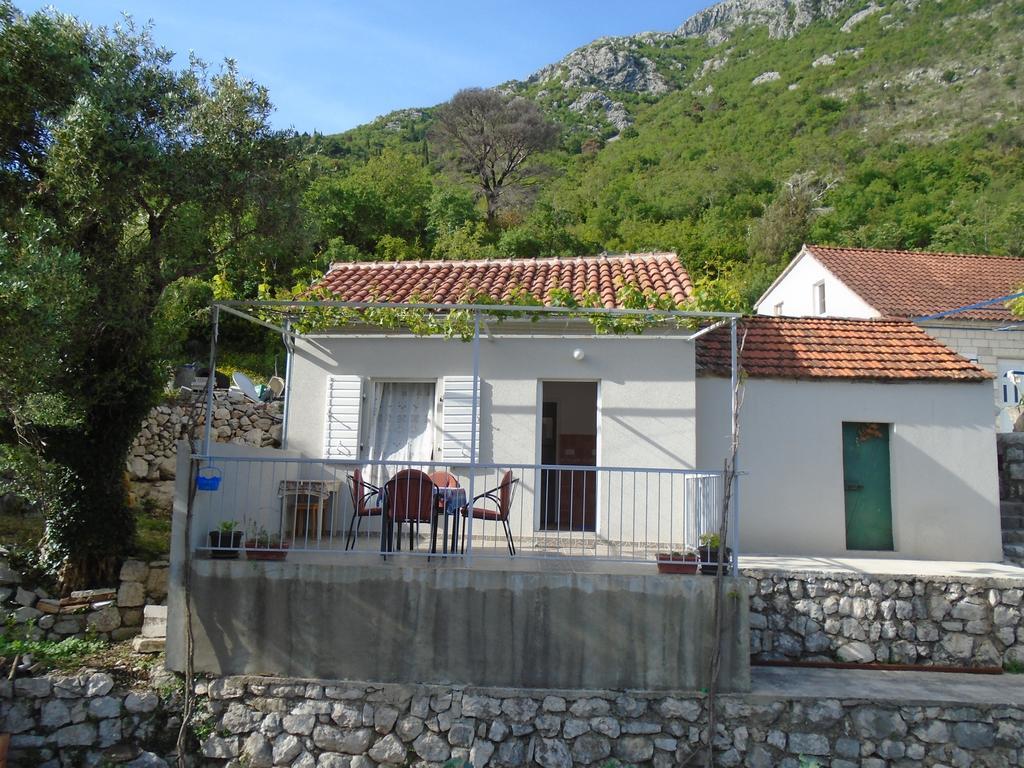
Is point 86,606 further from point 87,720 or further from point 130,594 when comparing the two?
point 87,720

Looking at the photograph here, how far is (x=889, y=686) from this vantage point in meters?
6.76

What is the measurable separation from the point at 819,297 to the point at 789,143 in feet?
89.5

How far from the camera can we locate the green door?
983cm

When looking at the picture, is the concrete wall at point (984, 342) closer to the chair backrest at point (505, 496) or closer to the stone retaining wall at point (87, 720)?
the chair backrest at point (505, 496)

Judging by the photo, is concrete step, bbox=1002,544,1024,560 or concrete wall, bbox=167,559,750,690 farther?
concrete step, bbox=1002,544,1024,560

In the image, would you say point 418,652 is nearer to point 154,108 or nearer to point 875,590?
point 875,590

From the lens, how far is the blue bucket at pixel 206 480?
650 centimetres

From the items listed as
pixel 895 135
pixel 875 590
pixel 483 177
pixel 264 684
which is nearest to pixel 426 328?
pixel 264 684

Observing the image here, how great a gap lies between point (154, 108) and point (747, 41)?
2897 inches

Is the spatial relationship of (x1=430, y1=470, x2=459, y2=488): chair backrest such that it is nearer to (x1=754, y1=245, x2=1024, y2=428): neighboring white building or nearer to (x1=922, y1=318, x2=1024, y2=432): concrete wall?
(x1=754, y1=245, x2=1024, y2=428): neighboring white building

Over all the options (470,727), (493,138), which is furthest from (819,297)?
(493,138)

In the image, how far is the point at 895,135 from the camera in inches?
1517

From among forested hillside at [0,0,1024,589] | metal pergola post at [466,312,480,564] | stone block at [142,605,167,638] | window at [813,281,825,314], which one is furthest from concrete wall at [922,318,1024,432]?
stone block at [142,605,167,638]

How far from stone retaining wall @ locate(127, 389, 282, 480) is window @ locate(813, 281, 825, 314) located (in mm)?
13051
